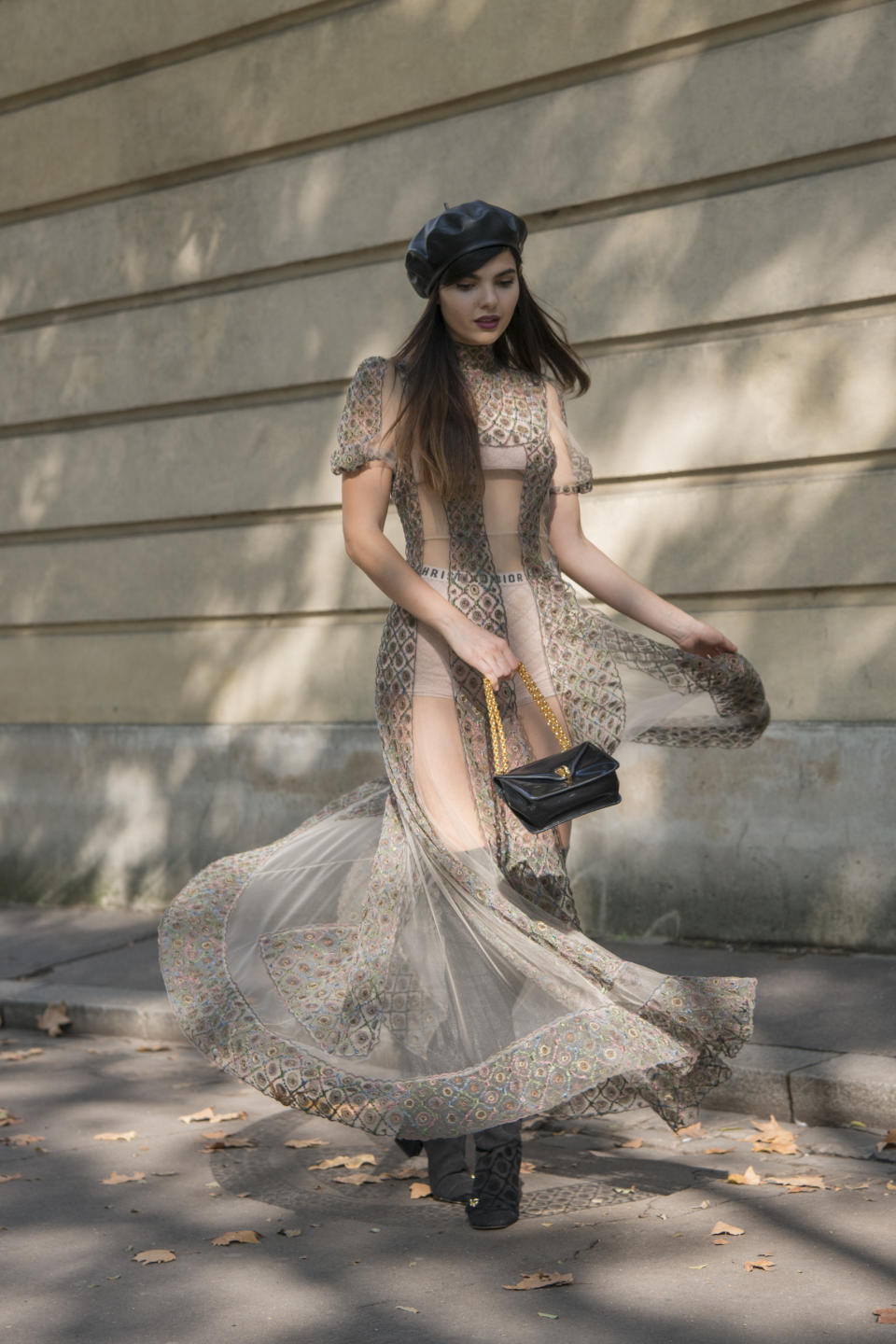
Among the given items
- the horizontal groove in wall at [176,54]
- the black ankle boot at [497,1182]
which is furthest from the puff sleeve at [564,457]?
the horizontal groove in wall at [176,54]

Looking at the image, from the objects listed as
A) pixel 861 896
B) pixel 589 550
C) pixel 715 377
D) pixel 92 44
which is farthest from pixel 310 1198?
pixel 92 44

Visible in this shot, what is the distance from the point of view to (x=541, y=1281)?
11.5 feet

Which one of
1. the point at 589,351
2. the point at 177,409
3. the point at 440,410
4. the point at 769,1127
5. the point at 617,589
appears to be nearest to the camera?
the point at 440,410

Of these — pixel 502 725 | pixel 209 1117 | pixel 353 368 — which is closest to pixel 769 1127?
pixel 502 725

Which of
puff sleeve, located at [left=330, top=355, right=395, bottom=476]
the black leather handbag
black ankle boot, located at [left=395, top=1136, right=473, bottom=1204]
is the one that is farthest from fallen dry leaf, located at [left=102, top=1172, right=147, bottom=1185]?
puff sleeve, located at [left=330, top=355, right=395, bottom=476]

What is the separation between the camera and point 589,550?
4367 mm

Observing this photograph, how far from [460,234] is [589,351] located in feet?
11.0

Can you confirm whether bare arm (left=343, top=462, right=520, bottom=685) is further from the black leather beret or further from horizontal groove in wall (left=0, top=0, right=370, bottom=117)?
horizontal groove in wall (left=0, top=0, right=370, bottom=117)

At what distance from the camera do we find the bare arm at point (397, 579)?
376 centimetres

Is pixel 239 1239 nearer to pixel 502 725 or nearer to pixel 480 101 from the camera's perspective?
pixel 502 725

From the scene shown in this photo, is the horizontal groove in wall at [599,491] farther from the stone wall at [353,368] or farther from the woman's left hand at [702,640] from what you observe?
the woman's left hand at [702,640]

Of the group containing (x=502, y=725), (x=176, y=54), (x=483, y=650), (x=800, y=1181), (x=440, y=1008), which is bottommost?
(x=800, y=1181)

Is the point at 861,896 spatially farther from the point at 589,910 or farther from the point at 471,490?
the point at 471,490

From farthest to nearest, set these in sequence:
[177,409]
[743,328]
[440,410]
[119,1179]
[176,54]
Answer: [177,409]
[176,54]
[743,328]
[119,1179]
[440,410]
